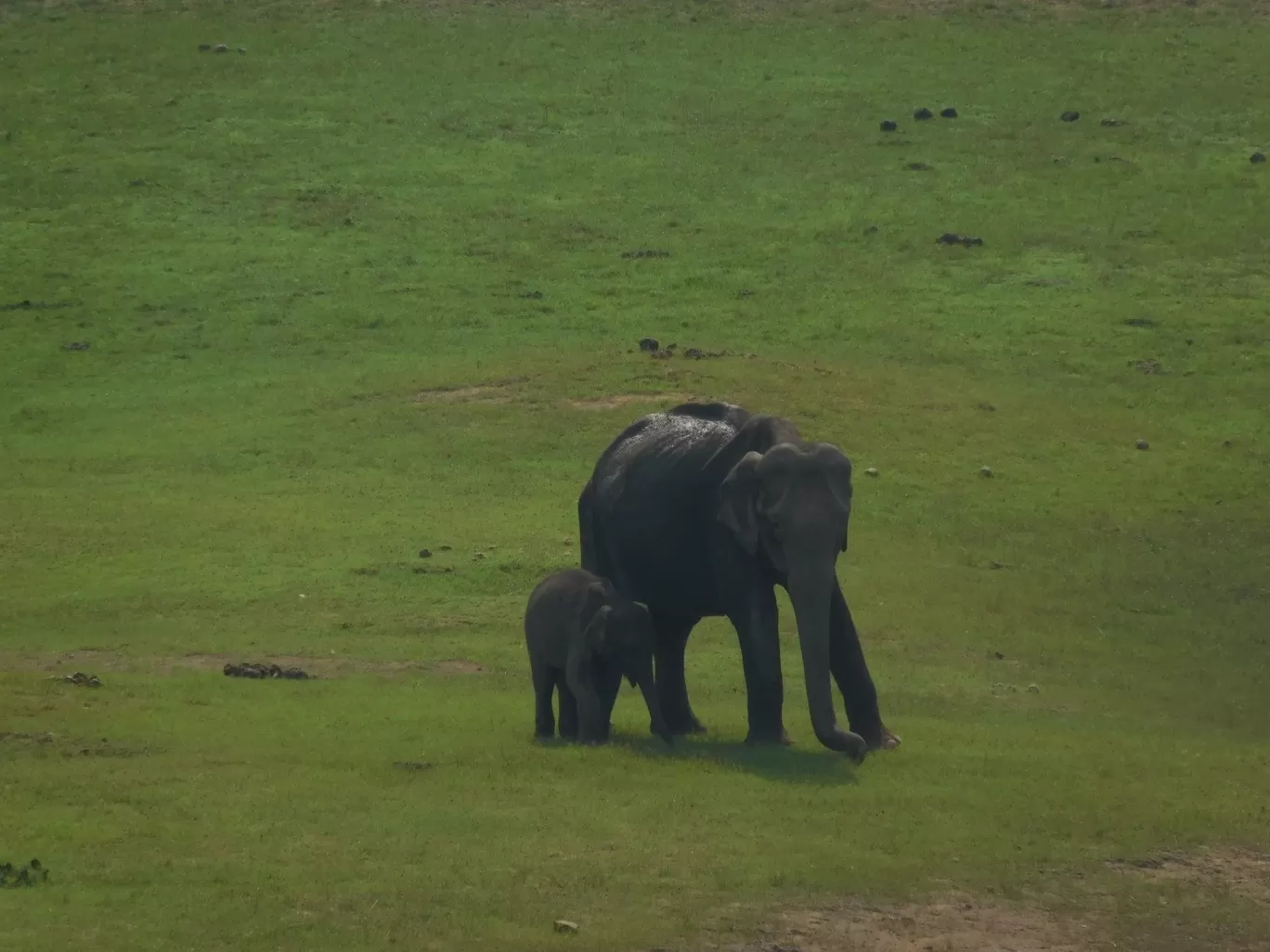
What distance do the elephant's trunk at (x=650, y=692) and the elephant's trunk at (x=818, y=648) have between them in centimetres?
129

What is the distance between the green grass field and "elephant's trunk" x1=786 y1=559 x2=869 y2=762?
1.22 feet

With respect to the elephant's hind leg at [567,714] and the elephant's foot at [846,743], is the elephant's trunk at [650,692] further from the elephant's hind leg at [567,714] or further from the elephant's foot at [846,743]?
the elephant's foot at [846,743]

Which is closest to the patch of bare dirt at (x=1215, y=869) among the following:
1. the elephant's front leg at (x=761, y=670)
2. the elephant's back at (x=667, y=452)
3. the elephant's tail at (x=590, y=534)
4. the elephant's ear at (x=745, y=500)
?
the elephant's front leg at (x=761, y=670)

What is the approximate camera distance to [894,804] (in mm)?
17234

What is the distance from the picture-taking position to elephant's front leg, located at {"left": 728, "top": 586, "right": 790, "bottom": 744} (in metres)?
19.1

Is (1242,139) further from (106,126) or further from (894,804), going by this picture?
(894,804)

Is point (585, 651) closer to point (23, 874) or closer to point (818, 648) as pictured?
point (818, 648)

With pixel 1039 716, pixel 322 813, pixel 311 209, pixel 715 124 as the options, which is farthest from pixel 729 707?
pixel 715 124

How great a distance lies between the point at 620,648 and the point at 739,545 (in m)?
1.25

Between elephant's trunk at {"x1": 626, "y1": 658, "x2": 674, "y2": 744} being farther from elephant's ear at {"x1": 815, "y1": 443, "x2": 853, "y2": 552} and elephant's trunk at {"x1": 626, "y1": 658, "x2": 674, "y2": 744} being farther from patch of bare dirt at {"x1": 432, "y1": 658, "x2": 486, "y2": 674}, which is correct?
patch of bare dirt at {"x1": 432, "y1": 658, "x2": 486, "y2": 674}

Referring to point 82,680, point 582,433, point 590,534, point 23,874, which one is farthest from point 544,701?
point 582,433

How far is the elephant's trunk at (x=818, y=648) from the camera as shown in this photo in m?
18.3

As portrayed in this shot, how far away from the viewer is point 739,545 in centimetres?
1934

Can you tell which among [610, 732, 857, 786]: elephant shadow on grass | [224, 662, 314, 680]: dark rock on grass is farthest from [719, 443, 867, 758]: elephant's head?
[224, 662, 314, 680]: dark rock on grass
